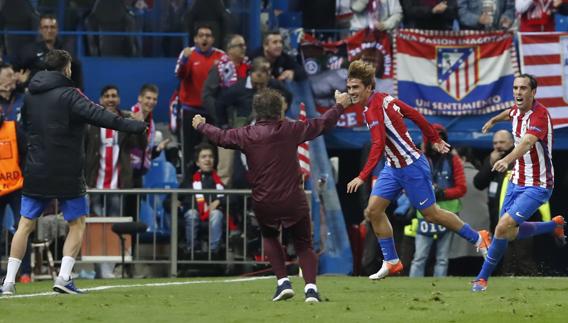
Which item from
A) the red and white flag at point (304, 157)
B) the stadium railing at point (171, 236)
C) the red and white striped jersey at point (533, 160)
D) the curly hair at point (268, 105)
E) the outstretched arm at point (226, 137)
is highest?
the curly hair at point (268, 105)

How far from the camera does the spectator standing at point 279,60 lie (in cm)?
2202

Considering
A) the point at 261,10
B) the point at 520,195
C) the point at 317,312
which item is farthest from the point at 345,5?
the point at 317,312

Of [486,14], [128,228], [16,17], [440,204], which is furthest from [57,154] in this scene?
[486,14]

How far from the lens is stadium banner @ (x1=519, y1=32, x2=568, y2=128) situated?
920 inches

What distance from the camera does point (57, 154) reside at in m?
15.5

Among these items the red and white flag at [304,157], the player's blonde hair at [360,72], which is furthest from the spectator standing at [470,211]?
the player's blonde hair at [360,72]

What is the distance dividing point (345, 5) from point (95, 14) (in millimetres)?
3714

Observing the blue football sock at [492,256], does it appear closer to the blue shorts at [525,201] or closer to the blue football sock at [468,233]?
the blue shorts at [525,201]

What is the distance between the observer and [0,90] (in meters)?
20.6

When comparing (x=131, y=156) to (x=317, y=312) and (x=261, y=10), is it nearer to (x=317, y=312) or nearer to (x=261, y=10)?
(x=261, y=10)

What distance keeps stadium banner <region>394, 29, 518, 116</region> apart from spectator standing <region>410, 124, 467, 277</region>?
2515 mm

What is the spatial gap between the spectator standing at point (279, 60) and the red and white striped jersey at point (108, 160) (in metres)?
2.55

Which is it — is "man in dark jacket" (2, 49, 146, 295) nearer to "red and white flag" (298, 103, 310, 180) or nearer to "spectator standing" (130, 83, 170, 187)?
"spectator standing" (130, 83, 170, 187)

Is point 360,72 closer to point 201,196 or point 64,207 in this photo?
point 64,207
